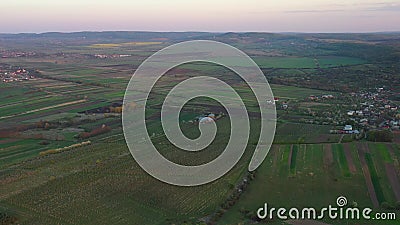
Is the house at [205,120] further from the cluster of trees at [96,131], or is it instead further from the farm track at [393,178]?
the farm track at [393,178]

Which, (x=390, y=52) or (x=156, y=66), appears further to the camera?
(x=390, y=52)

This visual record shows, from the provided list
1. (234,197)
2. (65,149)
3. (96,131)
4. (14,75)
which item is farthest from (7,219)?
(14,75)

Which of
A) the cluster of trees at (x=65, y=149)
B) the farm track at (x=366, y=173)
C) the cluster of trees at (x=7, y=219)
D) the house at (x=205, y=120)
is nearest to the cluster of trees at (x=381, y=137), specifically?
the farm track at (x=366, y=173)

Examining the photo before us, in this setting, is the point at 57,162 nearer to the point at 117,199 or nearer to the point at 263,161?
the point at 117,199

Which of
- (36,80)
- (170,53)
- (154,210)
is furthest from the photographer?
(170,53)

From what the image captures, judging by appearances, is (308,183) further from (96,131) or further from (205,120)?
(96,131)

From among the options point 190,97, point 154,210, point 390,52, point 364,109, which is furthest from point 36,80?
point 390,52

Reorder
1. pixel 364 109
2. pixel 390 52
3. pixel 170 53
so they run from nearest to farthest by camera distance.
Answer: pixel 364 109, pixel 390 52, pixel 170 53

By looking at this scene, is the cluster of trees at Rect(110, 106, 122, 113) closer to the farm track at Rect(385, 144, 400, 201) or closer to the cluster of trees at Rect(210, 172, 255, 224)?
the cluster of trees at Rect(210, 172, 255, 224)
